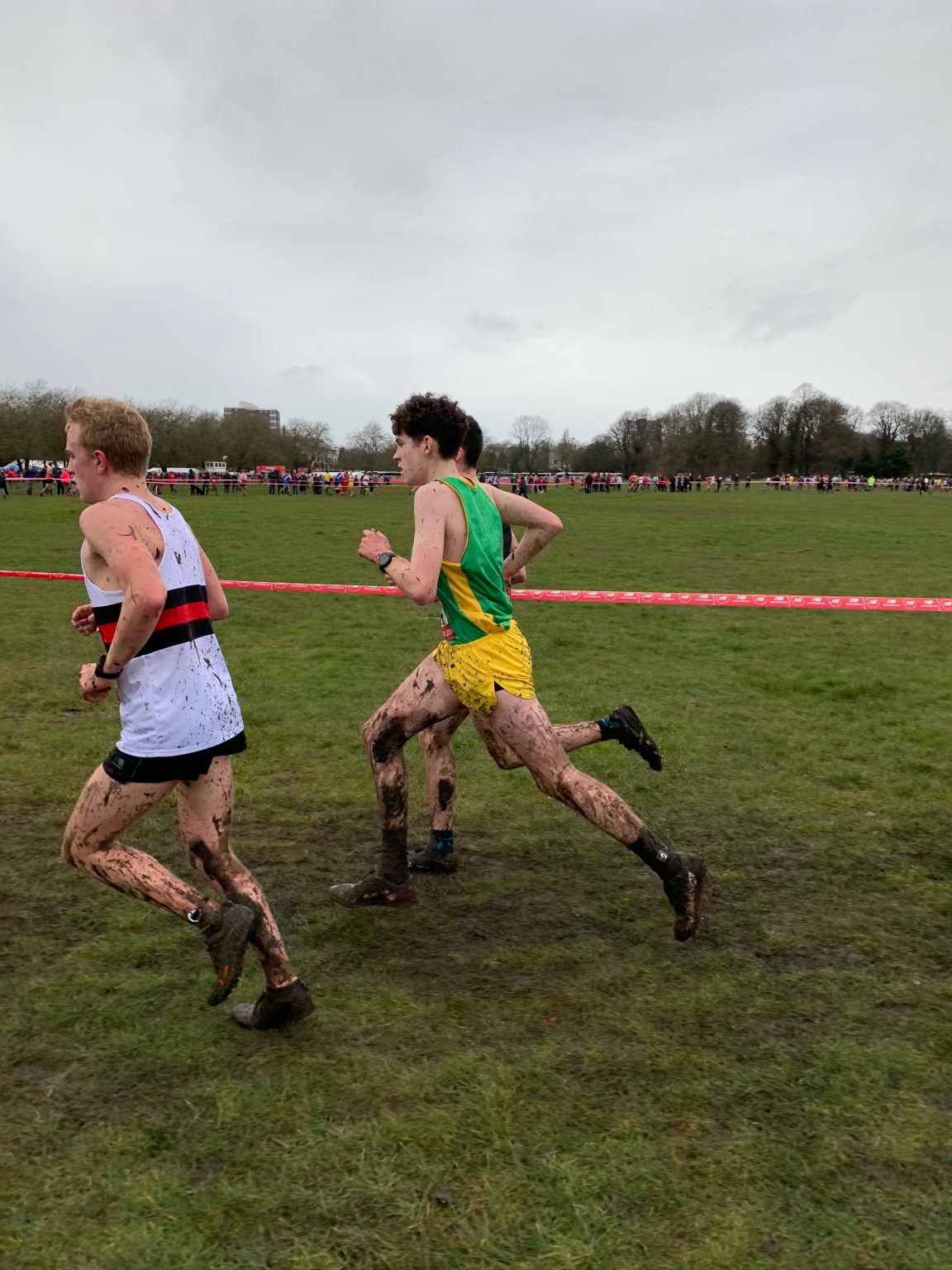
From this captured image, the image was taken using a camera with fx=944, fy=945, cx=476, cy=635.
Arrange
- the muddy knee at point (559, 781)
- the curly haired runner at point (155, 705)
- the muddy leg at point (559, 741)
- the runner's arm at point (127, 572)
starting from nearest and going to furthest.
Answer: the runner's arm at point (127, 572) < the curly haired runner at point (155, 705) < the muddy knee at point (559, 781) < the muddy leg at point (559, 741)

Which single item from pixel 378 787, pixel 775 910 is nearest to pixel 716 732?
pixel 775 910

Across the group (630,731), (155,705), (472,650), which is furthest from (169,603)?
(630,731)

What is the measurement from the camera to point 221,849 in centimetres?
329

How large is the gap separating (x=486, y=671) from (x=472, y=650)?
11cm

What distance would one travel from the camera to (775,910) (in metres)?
4.25

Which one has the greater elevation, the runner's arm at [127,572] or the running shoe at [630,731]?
the runner's arm at [127,572]

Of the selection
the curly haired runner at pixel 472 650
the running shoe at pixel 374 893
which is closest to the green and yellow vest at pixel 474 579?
the curly haired runner at pixel 472 650

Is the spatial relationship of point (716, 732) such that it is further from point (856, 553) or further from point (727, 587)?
point (856, 553)

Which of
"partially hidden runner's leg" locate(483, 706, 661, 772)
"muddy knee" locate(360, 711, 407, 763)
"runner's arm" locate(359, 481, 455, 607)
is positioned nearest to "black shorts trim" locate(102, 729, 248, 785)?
"runner's arm" locate(359, 481, 455, 607)

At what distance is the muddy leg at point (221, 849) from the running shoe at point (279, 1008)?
29 millimetres

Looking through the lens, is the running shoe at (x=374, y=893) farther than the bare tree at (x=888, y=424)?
No

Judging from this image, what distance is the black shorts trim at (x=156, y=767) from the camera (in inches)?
123

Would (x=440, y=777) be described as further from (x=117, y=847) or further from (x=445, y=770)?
(x=117, y=847)

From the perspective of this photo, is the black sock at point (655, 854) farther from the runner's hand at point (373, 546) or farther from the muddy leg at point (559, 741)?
the runner's hand at point (373, 546)
